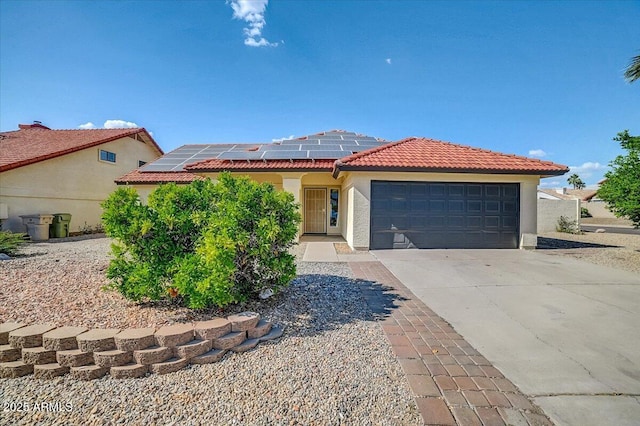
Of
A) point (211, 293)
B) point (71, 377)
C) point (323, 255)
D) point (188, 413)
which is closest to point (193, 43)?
point (323, 255)

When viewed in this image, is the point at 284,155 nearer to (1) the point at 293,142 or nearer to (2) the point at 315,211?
(1) the point at 293,142

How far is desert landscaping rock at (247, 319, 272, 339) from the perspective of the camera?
3559 mm

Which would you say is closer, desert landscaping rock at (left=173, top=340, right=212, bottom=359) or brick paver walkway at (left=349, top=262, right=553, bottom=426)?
brick paver walkway at (left=349, top=262, right=553, bottom=426)

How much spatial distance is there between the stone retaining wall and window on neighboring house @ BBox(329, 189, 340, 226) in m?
12.2

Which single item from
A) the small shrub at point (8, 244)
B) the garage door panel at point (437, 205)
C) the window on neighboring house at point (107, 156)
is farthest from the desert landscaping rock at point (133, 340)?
the window on neighboring house at point (107, 156)

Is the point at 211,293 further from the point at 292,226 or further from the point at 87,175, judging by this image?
the point at 87,175

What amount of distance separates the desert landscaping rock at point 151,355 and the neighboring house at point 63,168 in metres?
16.5

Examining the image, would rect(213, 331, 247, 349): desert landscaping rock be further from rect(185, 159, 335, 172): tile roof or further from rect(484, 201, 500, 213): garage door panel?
rect(484, 201, 500, 213): garage door panel

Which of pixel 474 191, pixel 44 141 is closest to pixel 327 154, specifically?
pixel 474 191

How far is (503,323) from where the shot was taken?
4.18m

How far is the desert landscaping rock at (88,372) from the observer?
114 inches

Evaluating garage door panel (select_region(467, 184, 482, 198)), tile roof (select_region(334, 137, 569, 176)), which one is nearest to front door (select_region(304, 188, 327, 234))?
tile roof (select_region(334, 137, 569, 176))

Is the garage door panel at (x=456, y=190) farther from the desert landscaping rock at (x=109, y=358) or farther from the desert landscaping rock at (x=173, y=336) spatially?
the desert landscaping rock at (x=109, y=358)

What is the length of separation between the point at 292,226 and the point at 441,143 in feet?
36.3
